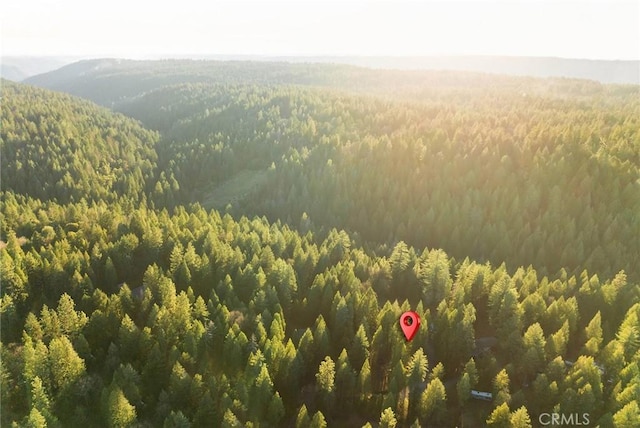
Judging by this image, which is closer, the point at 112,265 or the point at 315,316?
the point at 315,316

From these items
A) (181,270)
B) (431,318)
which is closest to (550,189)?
(431,318)

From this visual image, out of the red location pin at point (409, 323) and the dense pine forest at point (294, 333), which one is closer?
the dense pine forest at point (294, 333)

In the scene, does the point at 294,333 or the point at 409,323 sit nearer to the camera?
the point at 409,323

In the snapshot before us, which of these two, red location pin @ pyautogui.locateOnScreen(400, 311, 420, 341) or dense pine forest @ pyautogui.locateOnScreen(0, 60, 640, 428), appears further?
red location pin @ pyautogui.locateOnScreen(400, 311, 420, 341)

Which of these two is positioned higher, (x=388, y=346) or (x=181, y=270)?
(x=181, y=270)

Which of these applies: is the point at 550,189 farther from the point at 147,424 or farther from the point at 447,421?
the point at 147,424

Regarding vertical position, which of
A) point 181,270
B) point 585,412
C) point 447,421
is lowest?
point 447,421

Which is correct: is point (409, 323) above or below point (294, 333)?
above

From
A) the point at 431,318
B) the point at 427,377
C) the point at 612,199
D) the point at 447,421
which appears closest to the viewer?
the point at 447,421
